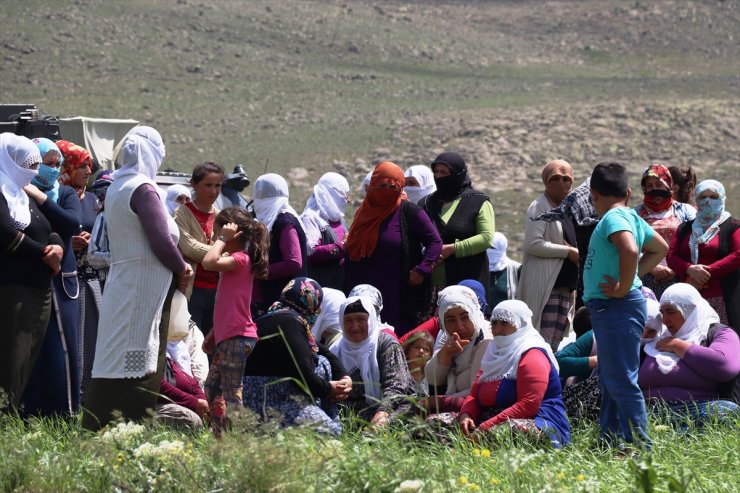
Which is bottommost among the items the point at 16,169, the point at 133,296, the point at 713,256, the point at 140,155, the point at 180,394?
the point at 180,394

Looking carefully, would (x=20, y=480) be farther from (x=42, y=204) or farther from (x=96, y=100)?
(x=96, y=100)

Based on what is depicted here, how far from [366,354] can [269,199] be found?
1.51 metres

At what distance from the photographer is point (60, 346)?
6.43m

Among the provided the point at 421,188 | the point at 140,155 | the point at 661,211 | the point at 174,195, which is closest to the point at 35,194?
the point at 140,155

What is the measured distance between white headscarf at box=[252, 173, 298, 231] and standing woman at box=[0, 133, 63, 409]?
1564 mm

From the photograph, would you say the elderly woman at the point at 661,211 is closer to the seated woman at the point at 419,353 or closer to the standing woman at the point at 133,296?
the seated woman at the point at 419,353

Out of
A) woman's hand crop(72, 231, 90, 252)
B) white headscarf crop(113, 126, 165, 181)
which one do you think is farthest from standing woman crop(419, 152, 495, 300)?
white headscarf crop(113, 126, 165, 181)

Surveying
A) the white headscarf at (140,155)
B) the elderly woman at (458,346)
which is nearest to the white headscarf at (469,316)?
the elderly woman at (458,346)

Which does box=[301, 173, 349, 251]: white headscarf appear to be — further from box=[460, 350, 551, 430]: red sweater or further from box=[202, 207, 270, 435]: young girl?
box=[460, 350, 551, 430]: red sweater

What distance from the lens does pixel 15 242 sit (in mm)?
6156

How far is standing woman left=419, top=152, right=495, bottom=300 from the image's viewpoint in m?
7.65

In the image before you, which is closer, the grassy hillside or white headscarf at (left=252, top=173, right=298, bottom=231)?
white headscarf at (left=252, top=173, right=298, bottom=231)

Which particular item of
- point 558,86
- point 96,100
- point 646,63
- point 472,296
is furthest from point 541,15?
point 472,296

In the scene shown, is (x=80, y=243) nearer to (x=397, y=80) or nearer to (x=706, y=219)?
(x=706, y=219)
